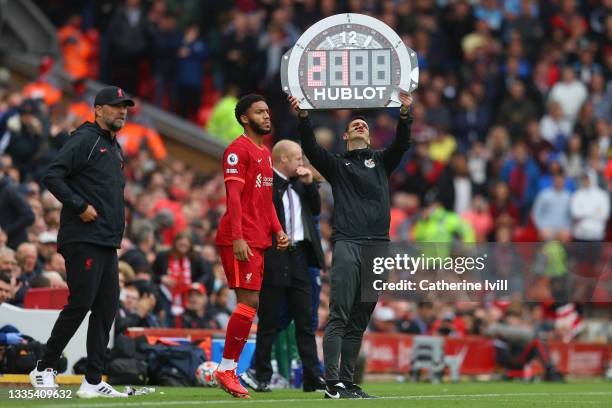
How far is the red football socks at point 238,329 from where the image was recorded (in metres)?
11.6

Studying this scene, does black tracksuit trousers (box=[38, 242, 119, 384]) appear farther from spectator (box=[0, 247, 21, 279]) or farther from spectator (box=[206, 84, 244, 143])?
spectator (box=[206, 84, 244, 143])

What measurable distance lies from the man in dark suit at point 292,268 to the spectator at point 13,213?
4.02 meters

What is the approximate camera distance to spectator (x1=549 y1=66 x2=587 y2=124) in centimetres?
2630

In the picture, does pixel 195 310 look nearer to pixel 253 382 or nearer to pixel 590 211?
pixel 253 382

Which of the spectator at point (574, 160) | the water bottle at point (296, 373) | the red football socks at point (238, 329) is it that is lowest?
the water bottle at point (296, 373)

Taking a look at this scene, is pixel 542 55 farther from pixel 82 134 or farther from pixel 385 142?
pixel 82 134

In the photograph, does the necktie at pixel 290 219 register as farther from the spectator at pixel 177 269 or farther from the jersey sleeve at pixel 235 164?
the spectator at pixel 177 269

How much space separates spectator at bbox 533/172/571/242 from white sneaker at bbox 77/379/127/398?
14084 millimetres

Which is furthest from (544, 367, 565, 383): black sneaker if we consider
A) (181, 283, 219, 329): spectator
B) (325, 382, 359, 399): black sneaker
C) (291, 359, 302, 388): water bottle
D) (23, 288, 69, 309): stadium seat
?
(325, 382, 359, 399): black sneaker

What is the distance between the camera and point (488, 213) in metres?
25.0

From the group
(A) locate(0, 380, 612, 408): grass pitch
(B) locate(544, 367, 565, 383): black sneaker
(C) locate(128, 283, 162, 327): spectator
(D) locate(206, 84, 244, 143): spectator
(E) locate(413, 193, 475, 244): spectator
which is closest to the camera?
(A) locate(0, 380, 612, 408): grass pitch

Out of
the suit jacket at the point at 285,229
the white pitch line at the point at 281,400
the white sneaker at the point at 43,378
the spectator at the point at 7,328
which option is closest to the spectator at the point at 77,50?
the spectator at the point at 7,328

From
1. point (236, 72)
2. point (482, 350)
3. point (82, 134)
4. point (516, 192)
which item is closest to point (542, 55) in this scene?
point (516, 192)

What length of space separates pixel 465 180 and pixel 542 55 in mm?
3632
